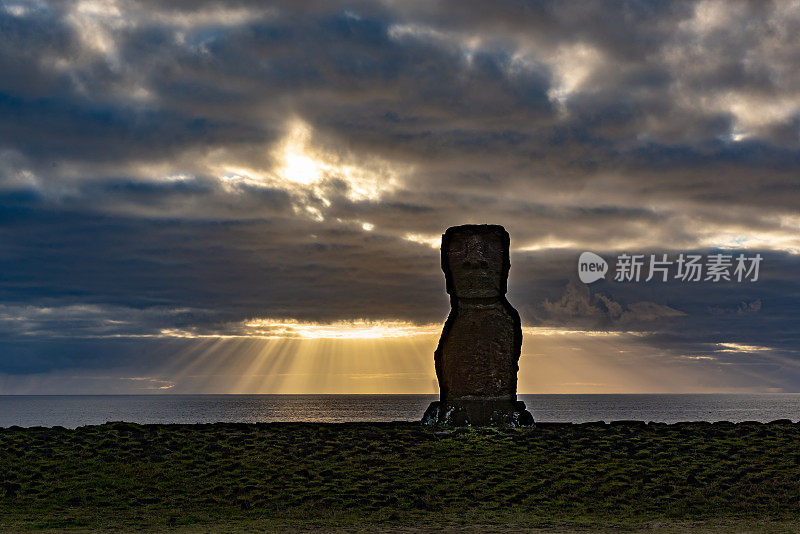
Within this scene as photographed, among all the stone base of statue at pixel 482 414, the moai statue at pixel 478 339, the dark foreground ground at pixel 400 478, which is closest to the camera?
the dark foreground ground at pixel 400 478

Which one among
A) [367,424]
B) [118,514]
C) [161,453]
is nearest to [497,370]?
[367,424]

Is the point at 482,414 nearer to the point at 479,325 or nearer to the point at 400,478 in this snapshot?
the point at 479,325

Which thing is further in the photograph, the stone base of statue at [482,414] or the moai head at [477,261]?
the moai head at [477,261]

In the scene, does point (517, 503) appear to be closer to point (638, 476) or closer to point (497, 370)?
point (638, 476)

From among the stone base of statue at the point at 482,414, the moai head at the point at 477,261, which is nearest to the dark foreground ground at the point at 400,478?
the stone base of statue at the point at 482,414

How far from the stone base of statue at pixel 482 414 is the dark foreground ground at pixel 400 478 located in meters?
0.60

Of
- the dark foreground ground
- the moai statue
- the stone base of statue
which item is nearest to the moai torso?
the moai statue

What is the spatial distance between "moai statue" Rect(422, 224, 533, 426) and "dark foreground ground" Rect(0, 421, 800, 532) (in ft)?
2.94

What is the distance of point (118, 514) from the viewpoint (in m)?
15.7

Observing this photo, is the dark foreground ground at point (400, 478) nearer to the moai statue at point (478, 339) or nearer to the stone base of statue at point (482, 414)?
the stone base of statue at point (482, 414)

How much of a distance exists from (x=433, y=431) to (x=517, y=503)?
5064 mm

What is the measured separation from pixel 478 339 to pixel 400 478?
5508 millimetres

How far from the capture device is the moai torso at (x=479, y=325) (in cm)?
2200

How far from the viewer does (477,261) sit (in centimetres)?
2228
